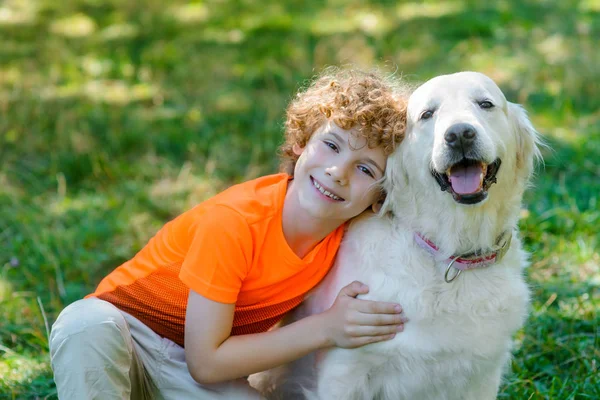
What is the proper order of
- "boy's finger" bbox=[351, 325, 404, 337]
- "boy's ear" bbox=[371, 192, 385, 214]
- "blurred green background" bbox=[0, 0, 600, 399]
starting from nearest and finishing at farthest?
"boy's finger" bbox=[351, 325, 404, 337]
"boy's ear" bbox=[371, 192, 385, 214]
"blurred green background" bbox=[0, 0, 600, 399]

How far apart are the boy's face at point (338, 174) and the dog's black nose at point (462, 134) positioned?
32 centimetres

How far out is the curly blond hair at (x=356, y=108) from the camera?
A: 2426 mm

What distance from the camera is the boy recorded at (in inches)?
94.1

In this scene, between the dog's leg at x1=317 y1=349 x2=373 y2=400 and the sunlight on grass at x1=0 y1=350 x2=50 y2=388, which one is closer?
the dog's leg at x1=317 y1=349 x2=373 y2=400

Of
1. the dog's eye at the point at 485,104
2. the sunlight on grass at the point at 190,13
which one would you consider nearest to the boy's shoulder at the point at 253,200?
the dog's eye at the point at 485,104

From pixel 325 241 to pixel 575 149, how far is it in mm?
2653

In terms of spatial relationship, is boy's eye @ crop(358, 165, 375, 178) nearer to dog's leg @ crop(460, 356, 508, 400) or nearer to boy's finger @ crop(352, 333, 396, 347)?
boy's finger @ crop(352, 333, 396, 347)

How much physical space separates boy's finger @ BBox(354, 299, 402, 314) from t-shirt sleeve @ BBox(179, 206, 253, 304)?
0.40 metres

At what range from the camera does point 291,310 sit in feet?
9.04

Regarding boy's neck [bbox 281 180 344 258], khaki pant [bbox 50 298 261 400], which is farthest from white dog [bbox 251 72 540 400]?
khaki pant [bbox 50 298 261 400]

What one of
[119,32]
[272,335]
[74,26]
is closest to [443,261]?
[272,335]

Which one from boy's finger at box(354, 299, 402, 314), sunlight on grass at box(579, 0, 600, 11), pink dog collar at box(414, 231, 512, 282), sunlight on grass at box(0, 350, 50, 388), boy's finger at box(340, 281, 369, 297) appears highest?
sunlight on grass at box(579, 0, 600, 11)

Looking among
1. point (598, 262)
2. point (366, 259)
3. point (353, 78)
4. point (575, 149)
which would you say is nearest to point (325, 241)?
point (366, 259)

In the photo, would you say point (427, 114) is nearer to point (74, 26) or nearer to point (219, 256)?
point (219, 256)
